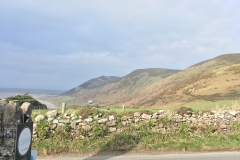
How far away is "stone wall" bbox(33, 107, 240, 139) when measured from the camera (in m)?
9.41

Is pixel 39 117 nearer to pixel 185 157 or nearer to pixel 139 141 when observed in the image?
pixel 139 141

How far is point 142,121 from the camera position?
10383 millimetres

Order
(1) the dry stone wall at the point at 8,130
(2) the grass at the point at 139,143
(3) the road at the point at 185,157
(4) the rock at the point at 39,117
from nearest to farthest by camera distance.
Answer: (1) the dry stone wall at the point at 8,130, (3) the road at the point at 185,157, (2) the grass at the point at 139,143, (4) the rock at the point at 39,117

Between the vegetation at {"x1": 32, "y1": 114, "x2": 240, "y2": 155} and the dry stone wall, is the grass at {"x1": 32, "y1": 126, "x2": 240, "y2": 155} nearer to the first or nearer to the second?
the vegetation at {"x1": 32, "y1": 114, "x2": 240, "y2": 155}

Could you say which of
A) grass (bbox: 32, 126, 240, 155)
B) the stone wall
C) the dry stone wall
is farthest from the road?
the dry stone wall

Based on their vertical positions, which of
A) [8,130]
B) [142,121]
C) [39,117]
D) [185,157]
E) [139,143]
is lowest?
[185,157]

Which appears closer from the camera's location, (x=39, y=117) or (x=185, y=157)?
(x=185, y=157)

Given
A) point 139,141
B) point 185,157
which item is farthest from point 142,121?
point 185,157

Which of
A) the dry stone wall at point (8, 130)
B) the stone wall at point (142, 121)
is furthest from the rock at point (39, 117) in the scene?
the dry stone wall at point (8, 130)

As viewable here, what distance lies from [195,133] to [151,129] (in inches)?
73.1

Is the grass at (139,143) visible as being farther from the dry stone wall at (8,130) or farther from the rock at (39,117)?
the dry stone wall at (8,130)

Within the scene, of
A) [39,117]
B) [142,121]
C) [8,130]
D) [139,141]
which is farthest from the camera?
[142,121]

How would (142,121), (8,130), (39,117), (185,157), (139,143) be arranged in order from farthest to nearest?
1. (142,121)
2. (39,117)
3. (139,143)
4. (185,157)
5. (8,130)

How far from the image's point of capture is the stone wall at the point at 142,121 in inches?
371
